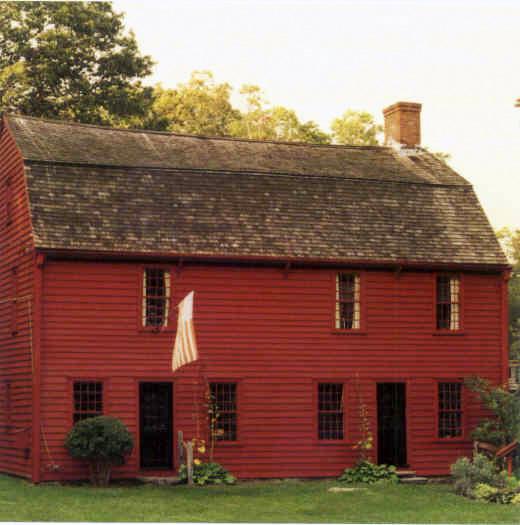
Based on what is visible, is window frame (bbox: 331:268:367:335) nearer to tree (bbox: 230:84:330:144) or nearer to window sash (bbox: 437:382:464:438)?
window sash (bbox: 437:382:464:438)

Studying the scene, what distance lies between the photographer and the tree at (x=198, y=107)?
6194 centimetres

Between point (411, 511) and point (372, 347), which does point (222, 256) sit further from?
point (411, 511)

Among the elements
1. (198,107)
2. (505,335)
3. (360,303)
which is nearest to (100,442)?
(360,303)

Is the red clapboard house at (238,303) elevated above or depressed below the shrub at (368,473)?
above

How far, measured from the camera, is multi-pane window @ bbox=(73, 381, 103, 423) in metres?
30.5

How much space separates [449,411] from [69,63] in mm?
22750

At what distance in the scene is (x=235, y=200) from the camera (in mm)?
33344

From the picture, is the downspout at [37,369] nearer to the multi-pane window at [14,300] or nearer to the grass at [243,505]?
the grass at [243,505]

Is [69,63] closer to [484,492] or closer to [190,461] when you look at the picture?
[190,461]

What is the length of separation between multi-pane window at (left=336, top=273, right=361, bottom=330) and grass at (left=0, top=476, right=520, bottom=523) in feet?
A: 15.7

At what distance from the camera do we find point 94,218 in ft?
103

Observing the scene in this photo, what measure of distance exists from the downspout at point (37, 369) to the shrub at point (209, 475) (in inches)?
136

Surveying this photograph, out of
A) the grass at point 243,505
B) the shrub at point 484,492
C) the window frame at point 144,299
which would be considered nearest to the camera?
the grass at point 243,505

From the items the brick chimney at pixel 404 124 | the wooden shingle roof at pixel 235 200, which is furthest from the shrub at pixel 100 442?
the brick chimney at pixel 404 124
